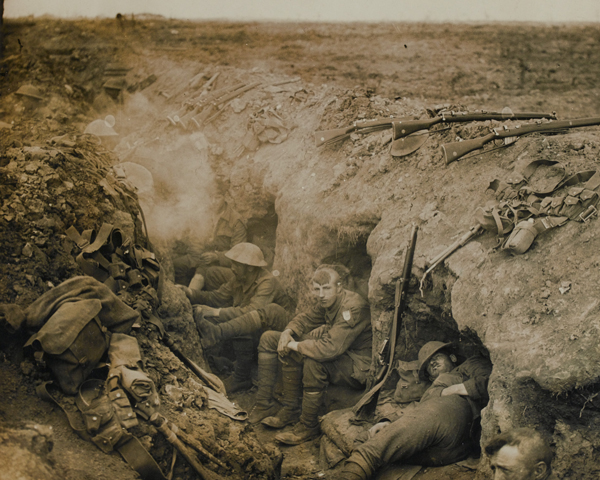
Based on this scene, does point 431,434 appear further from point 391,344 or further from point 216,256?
point 216,256

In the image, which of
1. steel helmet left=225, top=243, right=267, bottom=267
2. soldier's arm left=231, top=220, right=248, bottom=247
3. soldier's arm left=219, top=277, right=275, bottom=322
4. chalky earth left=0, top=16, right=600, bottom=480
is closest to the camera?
chalky earth left=0, top=16, right=600, bottom=480

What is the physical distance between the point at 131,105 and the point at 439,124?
571cm

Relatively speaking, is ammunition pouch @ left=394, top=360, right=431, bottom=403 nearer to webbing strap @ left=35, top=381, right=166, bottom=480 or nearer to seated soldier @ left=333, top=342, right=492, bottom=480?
seated soldier @ left=333, top=342, right=492, bottom=480

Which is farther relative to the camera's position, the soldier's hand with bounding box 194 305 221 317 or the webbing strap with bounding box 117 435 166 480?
the soldier's hand with bounding box 194 305 221 317

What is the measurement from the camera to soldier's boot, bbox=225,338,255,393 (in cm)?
637

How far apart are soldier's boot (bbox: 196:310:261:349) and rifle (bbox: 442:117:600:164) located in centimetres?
276

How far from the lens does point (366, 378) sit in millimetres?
5273

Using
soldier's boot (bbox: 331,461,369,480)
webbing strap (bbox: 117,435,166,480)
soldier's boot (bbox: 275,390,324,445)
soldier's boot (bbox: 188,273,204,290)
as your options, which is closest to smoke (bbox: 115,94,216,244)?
soldier's boot (bbox: 188,273,204,290)

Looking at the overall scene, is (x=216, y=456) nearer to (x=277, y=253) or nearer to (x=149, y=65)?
(x=277, y=253)

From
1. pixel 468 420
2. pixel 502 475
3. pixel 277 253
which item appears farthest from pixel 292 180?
pixel 502 475

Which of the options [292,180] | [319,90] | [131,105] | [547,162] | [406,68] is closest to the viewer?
[547,162]

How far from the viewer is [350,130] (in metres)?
6.31

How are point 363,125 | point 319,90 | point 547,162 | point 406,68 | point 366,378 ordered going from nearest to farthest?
1. point 547,162
2. point 366,378
3. point 363,125
4. point 319,90
5. point 406,68

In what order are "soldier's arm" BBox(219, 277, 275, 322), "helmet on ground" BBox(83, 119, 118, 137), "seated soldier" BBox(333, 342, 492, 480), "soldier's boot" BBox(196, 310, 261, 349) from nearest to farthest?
"seated soldier" BBox(333, 342, 492, 480)
"soldier's boot" BBox(196, 310, 261, 349)
"soldier's arm" BBox(219, 277, 275, 322)
"helmet on ground" BBox(83, 119, 118, 137)
